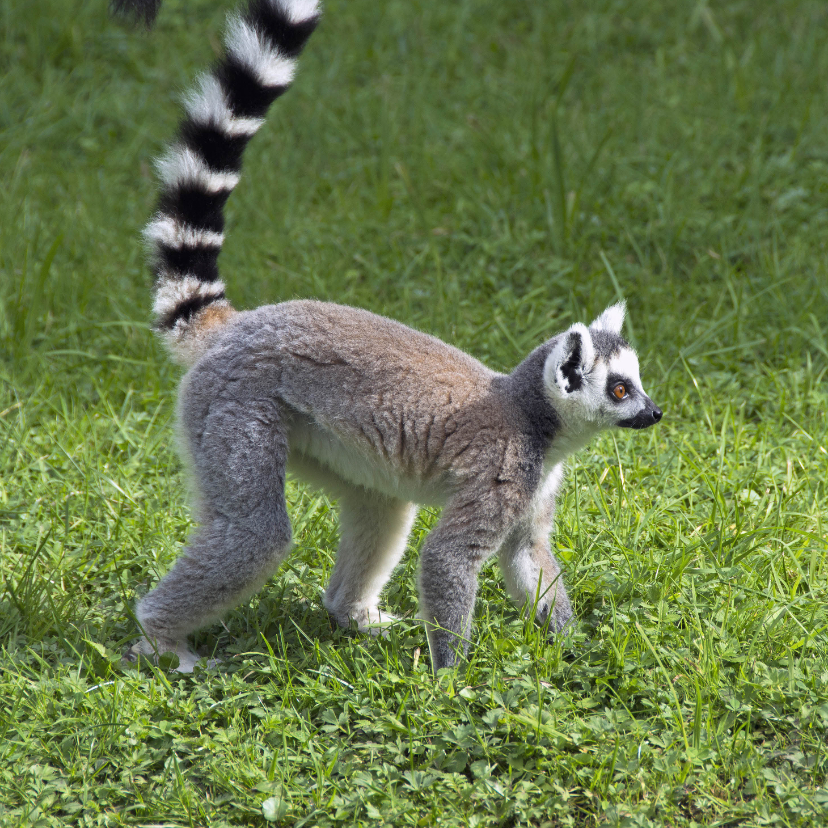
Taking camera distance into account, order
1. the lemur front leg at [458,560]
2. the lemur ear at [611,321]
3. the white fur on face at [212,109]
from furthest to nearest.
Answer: the lemur ear at [611,321], the white fur on face at [212,109], the lemur front leg at [458,560]

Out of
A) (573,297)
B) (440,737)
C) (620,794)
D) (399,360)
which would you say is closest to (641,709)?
(620,794)

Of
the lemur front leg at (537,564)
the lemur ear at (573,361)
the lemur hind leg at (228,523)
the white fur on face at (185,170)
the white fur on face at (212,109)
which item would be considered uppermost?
the white fur on face at (212,109)

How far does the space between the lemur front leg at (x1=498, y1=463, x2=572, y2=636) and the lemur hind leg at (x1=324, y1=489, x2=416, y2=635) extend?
421 millimetres

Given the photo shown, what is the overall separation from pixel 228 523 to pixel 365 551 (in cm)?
59

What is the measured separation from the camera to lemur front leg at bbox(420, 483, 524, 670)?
2.95 meters

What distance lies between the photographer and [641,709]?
2.83 m

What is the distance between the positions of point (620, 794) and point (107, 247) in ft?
14.7

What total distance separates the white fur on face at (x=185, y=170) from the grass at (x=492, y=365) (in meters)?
1.37

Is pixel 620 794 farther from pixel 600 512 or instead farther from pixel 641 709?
pixel 600 512

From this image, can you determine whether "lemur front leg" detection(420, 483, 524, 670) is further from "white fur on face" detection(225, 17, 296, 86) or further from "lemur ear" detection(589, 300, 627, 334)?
"white fur on face" detection(225, 17, 296, 86)

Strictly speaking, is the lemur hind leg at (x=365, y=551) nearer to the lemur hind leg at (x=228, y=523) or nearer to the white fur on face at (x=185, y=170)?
the lemur hind leg at (x=228, y=523)

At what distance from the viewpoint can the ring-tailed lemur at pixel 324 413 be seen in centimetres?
299

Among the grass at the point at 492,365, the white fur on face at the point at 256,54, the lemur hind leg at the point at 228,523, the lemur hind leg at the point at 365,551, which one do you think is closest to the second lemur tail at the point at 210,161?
the white fur on face at the point at 256,54

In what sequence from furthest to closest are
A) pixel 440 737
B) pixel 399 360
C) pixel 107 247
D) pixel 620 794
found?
pixel 107 247
pixel 399 360
pixel 440 737
pixel 620 794
